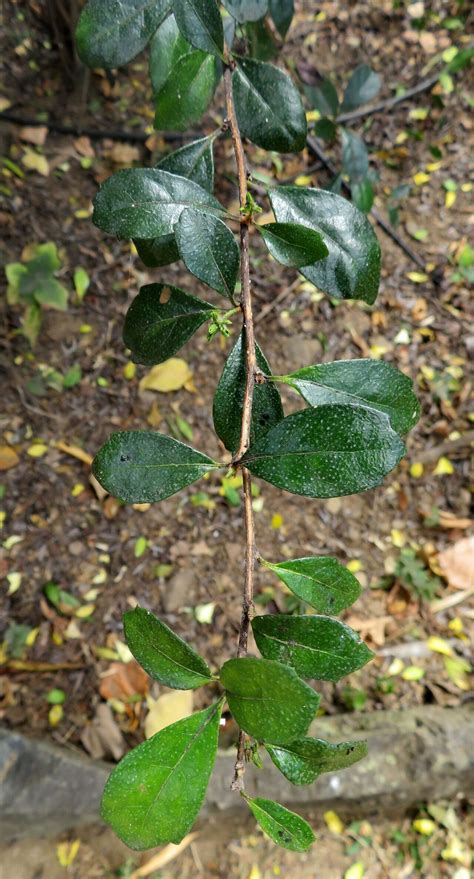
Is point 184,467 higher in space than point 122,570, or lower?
higher

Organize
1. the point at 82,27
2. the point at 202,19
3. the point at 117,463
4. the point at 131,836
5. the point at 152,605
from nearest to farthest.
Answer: the point at 131,836, the point at 117,463, the point at 202,19, the point at 82,27, the point at 152,605

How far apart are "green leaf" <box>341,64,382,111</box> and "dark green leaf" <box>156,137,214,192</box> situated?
71 centimetres

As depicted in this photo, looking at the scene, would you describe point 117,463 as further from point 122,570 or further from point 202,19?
point 122,570

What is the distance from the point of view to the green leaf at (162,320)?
0.73 meters

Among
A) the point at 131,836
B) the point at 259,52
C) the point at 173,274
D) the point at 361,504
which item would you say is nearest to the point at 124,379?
the point at 173,274

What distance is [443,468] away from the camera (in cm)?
204

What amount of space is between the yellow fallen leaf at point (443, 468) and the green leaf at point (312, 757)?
1.62m

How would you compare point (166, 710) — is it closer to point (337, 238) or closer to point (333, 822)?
point (333, 822)

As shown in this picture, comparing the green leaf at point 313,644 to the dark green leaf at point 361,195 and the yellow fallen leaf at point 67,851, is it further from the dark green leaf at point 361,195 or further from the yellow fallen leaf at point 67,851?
the yellow fallen leaf at point 67,851

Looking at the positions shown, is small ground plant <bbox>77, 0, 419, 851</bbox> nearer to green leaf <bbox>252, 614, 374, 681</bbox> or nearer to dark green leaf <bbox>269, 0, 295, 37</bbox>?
green leaf <bbox>252, 614, 374, 681</bbox>

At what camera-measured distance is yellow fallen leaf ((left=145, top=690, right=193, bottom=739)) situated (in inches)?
64.7

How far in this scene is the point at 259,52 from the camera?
108cm

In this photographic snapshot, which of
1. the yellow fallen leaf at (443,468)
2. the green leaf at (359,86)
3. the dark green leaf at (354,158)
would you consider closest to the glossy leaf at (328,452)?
the dark green leaf at (354,158)

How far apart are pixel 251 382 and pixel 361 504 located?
1470mm
